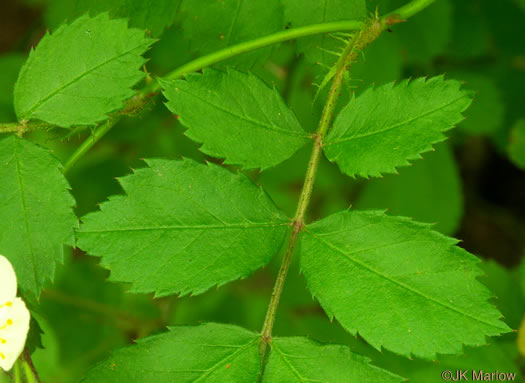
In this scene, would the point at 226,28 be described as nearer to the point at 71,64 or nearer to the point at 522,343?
the point at 71,64

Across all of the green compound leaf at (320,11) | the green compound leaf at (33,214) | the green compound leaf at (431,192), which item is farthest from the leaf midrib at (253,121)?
the green compound leaf at (431,192)

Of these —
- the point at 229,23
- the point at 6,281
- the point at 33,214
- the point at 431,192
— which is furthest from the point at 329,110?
the point at 431,192

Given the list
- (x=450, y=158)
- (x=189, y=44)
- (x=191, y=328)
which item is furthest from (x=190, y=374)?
(x=450, y=158)

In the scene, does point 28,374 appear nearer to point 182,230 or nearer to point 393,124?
point 182,230

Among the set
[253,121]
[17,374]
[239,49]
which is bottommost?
[17,374]

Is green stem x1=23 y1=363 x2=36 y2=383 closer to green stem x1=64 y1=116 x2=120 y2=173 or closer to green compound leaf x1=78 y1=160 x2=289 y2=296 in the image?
green compound leaf x1=78 y1=160 x2=289 y2=296

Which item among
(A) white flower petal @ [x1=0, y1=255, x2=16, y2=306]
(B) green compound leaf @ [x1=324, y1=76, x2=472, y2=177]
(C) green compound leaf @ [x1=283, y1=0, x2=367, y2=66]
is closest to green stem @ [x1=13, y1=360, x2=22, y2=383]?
(A) white flower petal @ [x1=0, y1=255, x2=16, y2=306]

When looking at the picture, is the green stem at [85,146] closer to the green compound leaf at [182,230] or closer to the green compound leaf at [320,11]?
the green compound leaf at [182,230]
